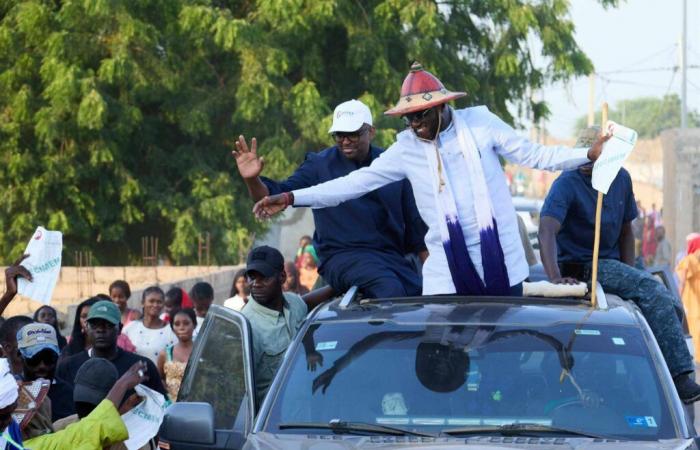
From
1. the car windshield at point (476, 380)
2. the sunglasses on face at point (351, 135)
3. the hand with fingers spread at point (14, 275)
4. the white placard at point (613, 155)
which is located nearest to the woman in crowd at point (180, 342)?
the hand with fingers spread at point (14, 275)

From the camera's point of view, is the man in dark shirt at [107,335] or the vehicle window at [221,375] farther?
the man in dark shirt at [107,335]

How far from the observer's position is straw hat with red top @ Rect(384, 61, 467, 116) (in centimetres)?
702

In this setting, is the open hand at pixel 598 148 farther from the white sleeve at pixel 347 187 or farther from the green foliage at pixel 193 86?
the green foliage at pixel 193 86

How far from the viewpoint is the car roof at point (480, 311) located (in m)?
6.16

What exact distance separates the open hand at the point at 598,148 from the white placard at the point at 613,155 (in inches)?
1.1

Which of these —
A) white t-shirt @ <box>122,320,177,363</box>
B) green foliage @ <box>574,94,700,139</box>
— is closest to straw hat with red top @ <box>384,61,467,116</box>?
white t-shirt @ <box>122,320,177,363</box>

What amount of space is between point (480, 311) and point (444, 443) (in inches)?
38.7

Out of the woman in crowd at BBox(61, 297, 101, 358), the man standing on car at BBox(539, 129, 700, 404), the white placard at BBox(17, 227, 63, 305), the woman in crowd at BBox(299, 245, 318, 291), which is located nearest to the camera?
the man standing on car at BBox(539, 129, 700, 404)

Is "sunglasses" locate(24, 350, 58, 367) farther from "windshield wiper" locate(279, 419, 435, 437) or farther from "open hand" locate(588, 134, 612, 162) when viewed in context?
"open hand" locate(588, 134, 612, 162)

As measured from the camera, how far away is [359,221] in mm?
8055

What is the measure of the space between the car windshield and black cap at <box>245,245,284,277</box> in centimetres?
133

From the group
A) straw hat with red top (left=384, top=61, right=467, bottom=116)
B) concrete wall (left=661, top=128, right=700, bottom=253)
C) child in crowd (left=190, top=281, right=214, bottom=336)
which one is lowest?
child in crowd (left=190, top=281, right=214, bottom=336)

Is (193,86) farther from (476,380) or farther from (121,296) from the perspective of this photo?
(476,380)

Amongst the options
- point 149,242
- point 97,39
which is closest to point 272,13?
point 97,39
